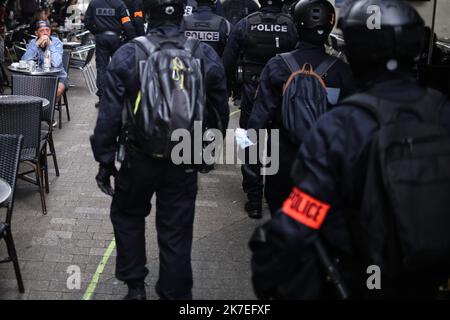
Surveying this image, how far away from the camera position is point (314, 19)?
12.4ft

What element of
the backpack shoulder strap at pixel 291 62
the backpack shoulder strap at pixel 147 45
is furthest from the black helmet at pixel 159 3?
the backpack shoulder strap at pixel 291 62

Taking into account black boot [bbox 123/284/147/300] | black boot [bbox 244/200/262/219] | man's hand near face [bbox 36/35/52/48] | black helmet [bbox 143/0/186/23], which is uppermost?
black helmet [bbox 143/0/186/23]

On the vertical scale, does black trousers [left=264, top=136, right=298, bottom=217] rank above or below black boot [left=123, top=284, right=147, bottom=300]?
above

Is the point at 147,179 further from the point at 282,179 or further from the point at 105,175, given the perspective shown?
the point at 282,179

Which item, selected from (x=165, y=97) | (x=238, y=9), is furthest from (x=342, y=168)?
(x=238, y=9)

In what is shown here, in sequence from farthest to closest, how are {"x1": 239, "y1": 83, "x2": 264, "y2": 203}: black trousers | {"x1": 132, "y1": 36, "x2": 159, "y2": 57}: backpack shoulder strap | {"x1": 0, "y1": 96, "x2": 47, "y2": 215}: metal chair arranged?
1. {"x1": 0, "y1": 96, "x2": 47, "y2": 215}: metal chair
2. {"x1": 239, "y1": 83, "x2": 264, "y2": 203}: black trousers
3. {"x1": 132, "y1": 36, "x2": 159, "y2": 57}: backpack shoulder strap

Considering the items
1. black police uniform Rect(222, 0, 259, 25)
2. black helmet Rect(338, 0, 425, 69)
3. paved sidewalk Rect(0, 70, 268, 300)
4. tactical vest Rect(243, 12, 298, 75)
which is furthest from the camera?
black police uniform Rect(222, 0, 259, 25)

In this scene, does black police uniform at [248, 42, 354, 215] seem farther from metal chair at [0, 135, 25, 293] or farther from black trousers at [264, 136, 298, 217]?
metal chair at [0, 135, 25, 293]

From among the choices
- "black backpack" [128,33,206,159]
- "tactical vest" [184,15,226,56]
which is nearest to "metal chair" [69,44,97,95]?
"tactical vest" [184,15,226,56]

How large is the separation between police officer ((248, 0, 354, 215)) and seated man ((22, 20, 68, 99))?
4961mm

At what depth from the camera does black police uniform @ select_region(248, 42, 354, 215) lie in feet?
12.2

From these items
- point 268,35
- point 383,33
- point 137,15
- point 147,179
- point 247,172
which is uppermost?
point 383,33

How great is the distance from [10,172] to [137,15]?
20.6 feet

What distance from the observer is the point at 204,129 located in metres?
3.43
